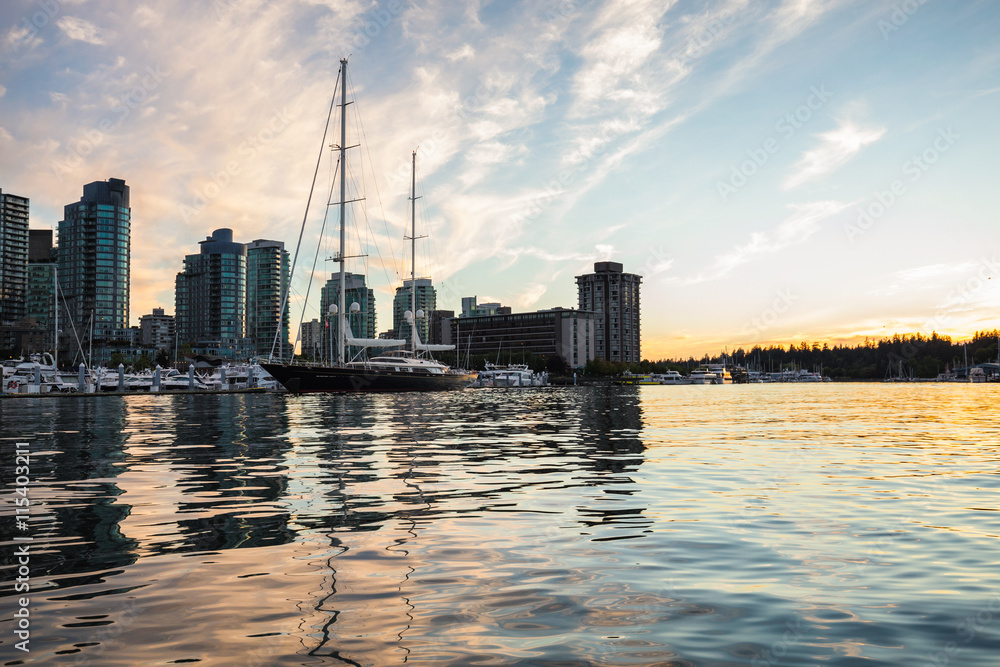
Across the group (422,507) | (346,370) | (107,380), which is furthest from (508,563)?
(107,380)

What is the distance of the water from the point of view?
582 cm

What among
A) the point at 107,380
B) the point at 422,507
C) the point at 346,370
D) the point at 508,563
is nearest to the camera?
A: the point at 508,563

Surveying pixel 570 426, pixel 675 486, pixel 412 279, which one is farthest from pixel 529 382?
pixel 675 486

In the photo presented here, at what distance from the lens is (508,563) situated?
8.47 meters

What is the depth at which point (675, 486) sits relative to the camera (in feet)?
49.7

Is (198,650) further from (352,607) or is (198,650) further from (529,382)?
(529,382)

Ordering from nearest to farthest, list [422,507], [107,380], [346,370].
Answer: [422,507]
[346,370]
[107,380]

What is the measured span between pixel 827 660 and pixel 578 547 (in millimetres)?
4135

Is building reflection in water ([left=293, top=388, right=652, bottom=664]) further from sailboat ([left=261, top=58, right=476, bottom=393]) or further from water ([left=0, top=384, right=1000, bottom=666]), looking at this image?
sailboat ([left=261, top=58, right=476, bottom=393])

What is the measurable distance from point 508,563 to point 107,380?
133 meters

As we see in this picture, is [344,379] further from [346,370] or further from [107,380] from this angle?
[107,380]

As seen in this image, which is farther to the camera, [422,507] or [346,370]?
[346,370]

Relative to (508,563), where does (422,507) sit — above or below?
below

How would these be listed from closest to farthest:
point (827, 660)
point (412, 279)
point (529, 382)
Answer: point (827, 660)
point (412, 279)
point (529, 382)
